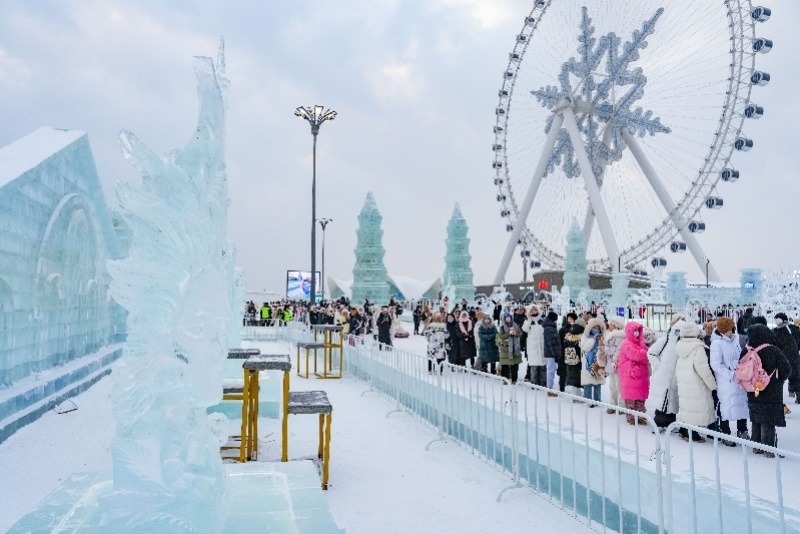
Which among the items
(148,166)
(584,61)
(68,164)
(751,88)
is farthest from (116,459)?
(584,61)

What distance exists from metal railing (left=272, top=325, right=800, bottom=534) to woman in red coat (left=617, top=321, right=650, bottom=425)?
0.30 meters

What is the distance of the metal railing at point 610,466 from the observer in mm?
3238

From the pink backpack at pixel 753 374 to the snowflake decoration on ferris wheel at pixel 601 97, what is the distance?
31757mm

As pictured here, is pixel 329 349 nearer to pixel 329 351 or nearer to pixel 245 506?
pixel 329 351

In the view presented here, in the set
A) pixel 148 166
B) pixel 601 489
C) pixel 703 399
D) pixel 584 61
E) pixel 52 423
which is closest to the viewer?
pixel 148 166

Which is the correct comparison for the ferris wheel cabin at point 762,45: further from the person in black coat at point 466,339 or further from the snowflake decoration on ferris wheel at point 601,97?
the person in black coat at point 466,339

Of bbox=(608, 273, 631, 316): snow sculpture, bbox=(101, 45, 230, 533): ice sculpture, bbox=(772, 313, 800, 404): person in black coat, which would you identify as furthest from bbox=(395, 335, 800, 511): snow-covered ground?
bbox=(608, 273, 631, 316): snow sculpture

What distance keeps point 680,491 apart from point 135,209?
131 inches

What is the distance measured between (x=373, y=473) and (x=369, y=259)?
23.0m

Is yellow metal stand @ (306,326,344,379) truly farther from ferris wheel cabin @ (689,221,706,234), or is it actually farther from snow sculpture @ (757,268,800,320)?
ferris wheel cabin @ (689,221,706,234)

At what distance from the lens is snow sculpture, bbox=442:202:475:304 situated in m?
30.8

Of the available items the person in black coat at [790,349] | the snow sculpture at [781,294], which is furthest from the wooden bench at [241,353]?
the snow sculpture at [781,294]

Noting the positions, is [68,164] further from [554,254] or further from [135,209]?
[554,254]

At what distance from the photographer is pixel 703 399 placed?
5652 mm
